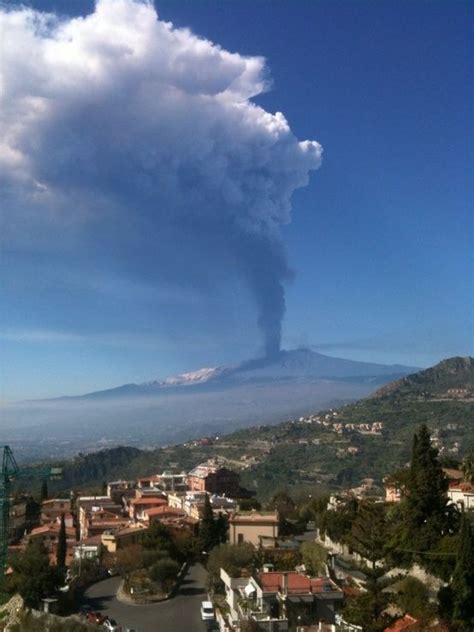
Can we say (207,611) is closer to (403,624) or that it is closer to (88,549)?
(403,624)

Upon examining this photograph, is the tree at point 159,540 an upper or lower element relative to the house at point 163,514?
upper

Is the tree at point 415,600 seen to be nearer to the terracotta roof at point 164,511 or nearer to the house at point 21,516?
the terracotta roof at point 164,511

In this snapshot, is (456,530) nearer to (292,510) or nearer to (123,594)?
(123,594)

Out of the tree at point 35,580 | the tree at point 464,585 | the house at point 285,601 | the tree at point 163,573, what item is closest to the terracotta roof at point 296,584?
the house at point 285,601

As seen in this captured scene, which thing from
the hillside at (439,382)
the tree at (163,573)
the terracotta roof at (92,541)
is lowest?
the terracotta roof at (92,541)

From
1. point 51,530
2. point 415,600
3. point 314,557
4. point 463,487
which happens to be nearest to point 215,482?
point 51,530

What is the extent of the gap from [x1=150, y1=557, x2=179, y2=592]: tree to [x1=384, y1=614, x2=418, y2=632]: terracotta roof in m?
8.25

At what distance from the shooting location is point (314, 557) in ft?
70.4

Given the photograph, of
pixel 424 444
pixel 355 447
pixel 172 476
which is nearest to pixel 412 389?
pixel 355 447

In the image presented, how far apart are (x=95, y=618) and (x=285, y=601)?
17.3 ft

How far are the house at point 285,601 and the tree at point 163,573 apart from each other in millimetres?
4270

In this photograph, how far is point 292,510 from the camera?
34094 millimetres

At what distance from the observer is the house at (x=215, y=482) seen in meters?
44.3

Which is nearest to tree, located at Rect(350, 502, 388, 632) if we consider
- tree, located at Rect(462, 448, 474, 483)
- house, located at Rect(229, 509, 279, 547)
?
house, located at Rect(229, 509, 279, 547)
